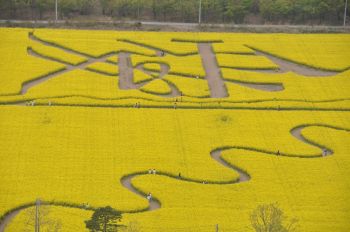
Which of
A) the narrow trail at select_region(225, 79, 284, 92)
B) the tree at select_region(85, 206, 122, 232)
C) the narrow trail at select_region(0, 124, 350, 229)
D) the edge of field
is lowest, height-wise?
the tree at select_region(85, 206, 122, 232)

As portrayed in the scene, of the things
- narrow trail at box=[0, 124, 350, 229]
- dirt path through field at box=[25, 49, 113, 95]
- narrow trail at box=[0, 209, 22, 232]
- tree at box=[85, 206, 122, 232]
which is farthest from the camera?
dirt path through field at box=[25, 49, 113, 95]

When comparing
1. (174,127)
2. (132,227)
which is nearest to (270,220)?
(132,227)

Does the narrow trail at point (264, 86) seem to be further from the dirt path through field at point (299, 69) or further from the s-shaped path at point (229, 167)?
the s-shaped path at point (229, 167)

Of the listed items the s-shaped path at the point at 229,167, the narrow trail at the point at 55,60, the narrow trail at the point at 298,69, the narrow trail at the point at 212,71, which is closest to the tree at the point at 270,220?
the s-shaped path at the point at 229,167

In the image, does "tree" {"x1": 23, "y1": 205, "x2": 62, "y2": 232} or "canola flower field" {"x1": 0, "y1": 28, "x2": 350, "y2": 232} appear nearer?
"tree" {"x1": 23, "y1": 205, "x2": 62, "y2": 232}

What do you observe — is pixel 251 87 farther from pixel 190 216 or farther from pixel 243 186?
pixel 190 216

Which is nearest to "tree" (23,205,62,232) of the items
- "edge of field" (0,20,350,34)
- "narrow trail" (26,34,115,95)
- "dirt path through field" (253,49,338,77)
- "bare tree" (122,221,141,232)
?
"bare tree" (122,221,141,232)

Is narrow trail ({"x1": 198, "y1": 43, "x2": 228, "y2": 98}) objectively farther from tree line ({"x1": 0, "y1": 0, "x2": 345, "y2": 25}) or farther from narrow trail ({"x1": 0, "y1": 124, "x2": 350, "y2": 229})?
narrow trail ({"x1": 0, "y1": 124, "x2": 350, "y2": 229})
